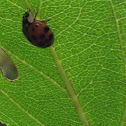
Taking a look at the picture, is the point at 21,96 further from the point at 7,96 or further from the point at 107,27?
the point at 107,27

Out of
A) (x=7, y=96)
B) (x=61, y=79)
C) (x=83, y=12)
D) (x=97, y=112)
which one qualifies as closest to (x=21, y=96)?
(x=7, y=96)

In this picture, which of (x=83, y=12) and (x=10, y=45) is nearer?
(x=83, y=12)

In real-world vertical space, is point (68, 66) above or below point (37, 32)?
below

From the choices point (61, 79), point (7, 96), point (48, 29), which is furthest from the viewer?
point (7, 96)
